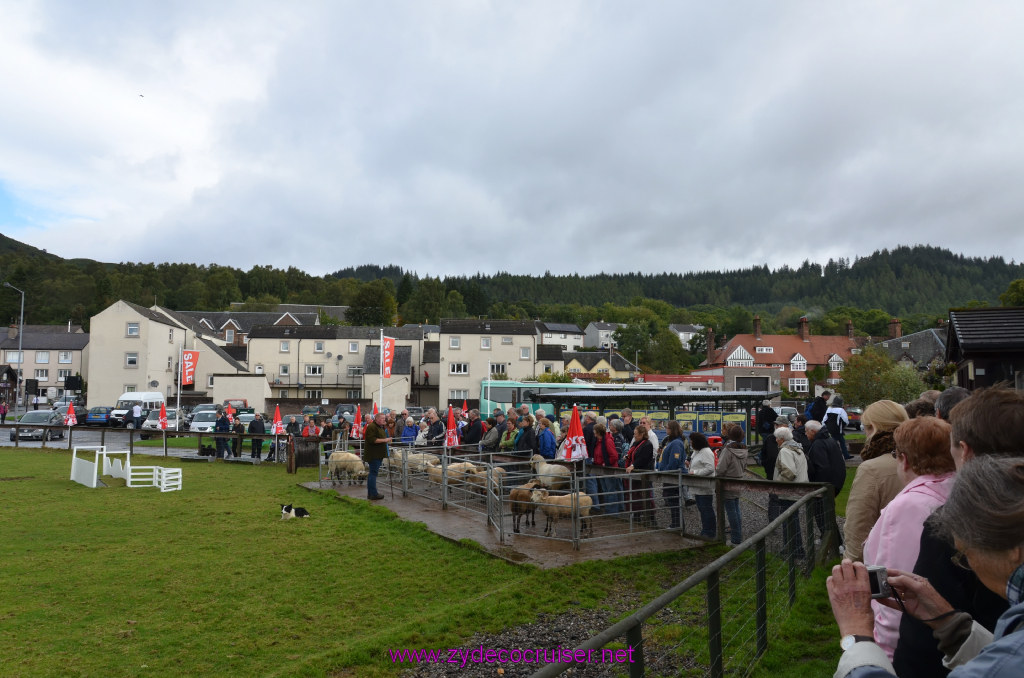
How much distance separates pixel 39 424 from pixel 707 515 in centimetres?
3373

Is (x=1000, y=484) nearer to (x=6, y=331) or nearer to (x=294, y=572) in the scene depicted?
(x=294, y=572)

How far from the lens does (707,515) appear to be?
10.8 m

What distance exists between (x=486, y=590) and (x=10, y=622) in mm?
5335

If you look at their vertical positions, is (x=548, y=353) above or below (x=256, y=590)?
A: above

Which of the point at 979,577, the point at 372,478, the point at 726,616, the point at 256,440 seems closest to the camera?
the point at 979,577

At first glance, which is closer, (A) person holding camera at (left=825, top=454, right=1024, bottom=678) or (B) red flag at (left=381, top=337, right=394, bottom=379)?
(A) person holding camera at (left=825, top=454, right=1024, bottom=678)

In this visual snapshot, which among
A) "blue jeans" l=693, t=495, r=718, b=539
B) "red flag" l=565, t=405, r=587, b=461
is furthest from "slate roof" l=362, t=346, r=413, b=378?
"blue jeans" l=693, t=495, r=718, b=539

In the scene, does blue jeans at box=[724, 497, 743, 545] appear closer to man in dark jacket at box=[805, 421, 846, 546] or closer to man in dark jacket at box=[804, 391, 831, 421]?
man in dark jacket at box=[805, 421, 846, 546]

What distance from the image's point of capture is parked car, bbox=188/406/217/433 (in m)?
34.3

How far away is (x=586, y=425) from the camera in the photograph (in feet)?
56.7

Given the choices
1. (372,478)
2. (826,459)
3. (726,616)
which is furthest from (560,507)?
(372,478)

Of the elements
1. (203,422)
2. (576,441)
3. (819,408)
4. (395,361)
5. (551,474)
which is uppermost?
(395,361)

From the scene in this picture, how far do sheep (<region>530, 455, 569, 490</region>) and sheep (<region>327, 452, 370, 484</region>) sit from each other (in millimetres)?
6905

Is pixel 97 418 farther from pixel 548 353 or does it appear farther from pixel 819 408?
pixel 548 353
